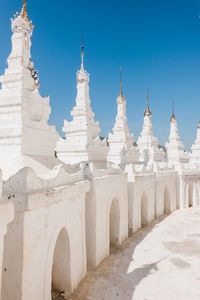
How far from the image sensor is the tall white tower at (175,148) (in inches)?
1144

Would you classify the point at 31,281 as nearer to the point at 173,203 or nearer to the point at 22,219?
the point at 22,219

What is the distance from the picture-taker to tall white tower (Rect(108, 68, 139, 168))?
21.4 meters

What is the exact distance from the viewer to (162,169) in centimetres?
2222

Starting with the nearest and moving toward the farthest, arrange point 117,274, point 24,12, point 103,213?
point 117,274, point 24,12, point 103,213

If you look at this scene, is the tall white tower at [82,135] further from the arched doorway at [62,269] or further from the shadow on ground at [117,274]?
the arched doorway at [62,269]

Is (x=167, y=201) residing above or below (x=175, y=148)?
below

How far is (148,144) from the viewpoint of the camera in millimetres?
27406

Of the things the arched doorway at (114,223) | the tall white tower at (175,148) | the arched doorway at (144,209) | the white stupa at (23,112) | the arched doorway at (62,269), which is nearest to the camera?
the arched doorway at (62,269)

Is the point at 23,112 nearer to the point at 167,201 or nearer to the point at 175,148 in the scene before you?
the point at 167,201

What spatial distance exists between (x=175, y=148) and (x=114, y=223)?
60.7 ft

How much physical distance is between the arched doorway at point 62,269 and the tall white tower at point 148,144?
61.6 ft

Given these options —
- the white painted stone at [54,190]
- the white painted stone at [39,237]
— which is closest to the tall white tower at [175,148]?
the white painted stone at [54,190]

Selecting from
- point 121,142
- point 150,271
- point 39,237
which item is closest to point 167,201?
point 121,142

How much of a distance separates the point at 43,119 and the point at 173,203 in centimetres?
1791
